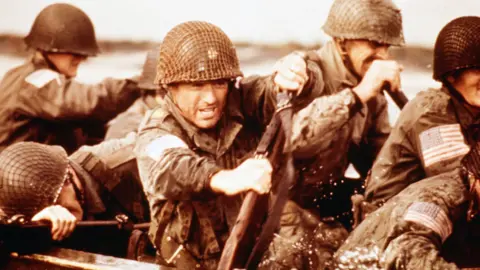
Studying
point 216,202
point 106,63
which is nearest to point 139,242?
point 216,202

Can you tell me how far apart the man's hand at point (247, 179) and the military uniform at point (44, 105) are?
2.86 metres

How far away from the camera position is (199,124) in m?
4.16

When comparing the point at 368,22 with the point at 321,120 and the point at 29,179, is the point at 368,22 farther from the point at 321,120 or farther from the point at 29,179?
the point at 29,179

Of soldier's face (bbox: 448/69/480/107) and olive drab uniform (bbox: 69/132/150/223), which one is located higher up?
soldier's face (bbox: 448/69/480/107)

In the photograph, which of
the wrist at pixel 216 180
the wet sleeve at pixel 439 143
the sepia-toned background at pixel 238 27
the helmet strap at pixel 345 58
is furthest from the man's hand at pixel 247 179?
the sepia-toned background at pixel 238 27

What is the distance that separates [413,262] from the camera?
11.3 feet

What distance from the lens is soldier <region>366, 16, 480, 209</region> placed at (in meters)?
4.25

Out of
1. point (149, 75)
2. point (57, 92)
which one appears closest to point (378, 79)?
point (149, 75)

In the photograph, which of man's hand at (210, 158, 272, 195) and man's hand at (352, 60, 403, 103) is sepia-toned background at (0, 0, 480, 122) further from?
man's hand at (210, 158, 272, 195)

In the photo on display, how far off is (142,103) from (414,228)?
A: 358 centimetres

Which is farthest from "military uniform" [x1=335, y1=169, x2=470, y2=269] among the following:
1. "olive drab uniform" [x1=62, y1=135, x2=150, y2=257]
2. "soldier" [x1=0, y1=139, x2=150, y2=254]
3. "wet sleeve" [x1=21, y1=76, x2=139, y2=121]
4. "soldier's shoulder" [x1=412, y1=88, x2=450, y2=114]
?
"wet sleeve" [x1=21, y1=76, x2=139, y2=121]

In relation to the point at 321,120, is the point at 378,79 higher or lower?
higher

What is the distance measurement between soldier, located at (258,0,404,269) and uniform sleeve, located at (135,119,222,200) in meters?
0.93

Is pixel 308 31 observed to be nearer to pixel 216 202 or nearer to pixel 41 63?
pixel 41 63
